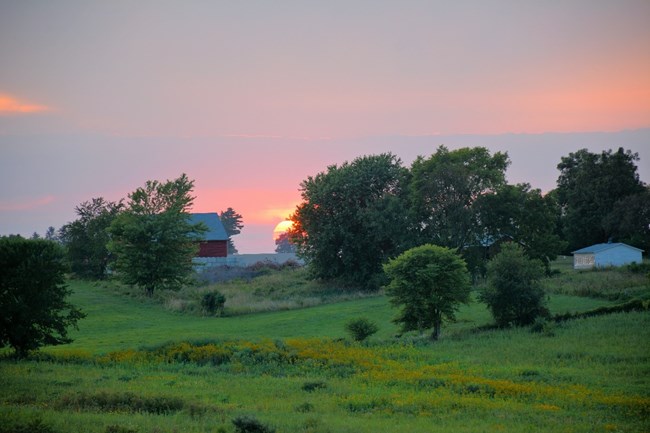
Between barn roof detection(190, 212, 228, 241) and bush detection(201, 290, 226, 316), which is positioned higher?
barn roof detection(190, 212, 228, 241)

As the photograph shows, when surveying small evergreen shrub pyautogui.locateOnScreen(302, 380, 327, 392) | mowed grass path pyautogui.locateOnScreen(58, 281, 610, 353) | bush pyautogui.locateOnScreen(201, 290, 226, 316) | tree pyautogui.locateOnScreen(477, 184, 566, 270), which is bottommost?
small evergreen shrub pyautogui.locateOnScreen(302, 380, 327, 392)

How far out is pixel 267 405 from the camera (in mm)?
19234

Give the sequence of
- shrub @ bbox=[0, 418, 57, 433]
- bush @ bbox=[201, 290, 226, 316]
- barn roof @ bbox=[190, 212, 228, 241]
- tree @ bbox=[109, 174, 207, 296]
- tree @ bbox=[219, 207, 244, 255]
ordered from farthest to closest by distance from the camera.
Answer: tree @ bbox=[219, 207, 244, 255], barn roof @ bbox=[190, 212, 228, 241], tree @ bbox=[109, 174, 207, 296], bush @ bbox=[201, 290, 226, 316], shrub @ bbox=[0, 418, 57, 433]

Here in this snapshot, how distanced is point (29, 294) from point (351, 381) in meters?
15.2

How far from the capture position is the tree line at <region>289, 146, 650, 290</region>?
66188 mm

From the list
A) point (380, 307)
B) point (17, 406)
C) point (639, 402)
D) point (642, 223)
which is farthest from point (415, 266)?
point (642, 223)

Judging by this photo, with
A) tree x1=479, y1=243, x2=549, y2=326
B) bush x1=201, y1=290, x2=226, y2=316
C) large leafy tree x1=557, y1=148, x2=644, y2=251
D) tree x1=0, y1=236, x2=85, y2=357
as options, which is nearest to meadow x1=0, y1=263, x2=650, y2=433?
tree x1=0, y1=236, x2=85, y2=357

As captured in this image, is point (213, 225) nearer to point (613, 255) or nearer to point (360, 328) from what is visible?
point (613, 255)

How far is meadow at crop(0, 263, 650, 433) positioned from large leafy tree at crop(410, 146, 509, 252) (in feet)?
76.9

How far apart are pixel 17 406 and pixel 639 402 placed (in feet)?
54.0

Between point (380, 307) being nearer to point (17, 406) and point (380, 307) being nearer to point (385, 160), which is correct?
point (385, 160)

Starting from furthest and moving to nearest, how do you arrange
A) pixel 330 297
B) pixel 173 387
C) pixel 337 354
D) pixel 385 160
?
pixel 385 160, pixel 330 297, pixel 337 354, pixel 173 387

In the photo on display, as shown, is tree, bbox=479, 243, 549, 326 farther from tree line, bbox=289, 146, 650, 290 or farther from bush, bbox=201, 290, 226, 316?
bush, bbox=201, 290, 226, 316

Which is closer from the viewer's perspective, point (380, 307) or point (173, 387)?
point (173, 387)
